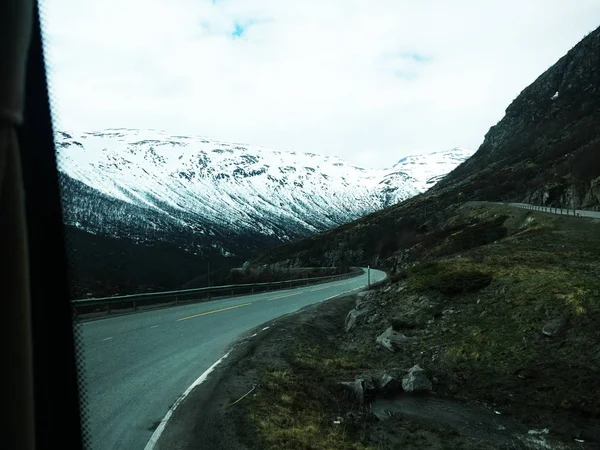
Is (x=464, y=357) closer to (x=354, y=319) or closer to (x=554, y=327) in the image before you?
(x=554, y=327)

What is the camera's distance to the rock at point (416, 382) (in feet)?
29.9

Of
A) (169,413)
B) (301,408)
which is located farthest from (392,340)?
(169,413)

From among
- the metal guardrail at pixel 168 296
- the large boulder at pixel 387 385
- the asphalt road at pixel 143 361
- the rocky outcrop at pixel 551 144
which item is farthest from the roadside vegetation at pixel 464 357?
the rocky outcrop at pixel 551 144

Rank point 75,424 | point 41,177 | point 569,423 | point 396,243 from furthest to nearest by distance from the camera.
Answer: point 396,243, point 569,423, point 75,424, point 41,177

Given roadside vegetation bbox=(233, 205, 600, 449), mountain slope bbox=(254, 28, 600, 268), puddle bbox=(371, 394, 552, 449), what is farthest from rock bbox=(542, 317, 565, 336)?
mountain slope bbox=(254, 28, 600, 268)

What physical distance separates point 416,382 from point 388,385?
566 millimetres

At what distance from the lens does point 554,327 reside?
9.91 meters

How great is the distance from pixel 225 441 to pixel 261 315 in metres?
13.1

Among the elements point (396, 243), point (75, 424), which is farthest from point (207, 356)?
point (396, 243)

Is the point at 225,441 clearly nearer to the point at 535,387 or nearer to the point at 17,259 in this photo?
the point at 17,259

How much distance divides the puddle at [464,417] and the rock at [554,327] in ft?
8.98

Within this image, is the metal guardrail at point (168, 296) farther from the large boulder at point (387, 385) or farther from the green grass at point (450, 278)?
the green grass at point (450, 278)

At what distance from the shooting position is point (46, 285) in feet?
5.91

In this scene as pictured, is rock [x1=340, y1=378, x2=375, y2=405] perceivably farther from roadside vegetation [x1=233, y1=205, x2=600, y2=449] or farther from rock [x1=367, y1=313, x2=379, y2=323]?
rock [x1=367, y1=313, x2=379, y2=323]
